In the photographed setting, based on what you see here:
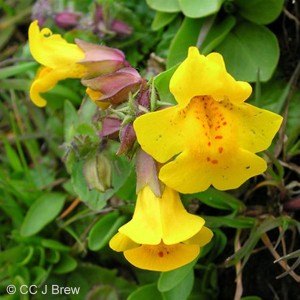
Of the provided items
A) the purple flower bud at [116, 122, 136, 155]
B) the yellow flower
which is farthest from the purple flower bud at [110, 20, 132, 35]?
the purple flower bud at [116, 122, 136, 155]

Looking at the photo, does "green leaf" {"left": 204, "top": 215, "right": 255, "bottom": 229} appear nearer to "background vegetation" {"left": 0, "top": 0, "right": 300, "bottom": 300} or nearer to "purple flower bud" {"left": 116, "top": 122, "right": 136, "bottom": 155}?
"background vegetation" {"left": 0, "top": 0, "right": 300, "bottom": 300}

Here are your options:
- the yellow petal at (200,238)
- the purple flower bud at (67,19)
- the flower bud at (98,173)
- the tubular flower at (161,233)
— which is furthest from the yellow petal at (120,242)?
the purple flower bud at (67,19)

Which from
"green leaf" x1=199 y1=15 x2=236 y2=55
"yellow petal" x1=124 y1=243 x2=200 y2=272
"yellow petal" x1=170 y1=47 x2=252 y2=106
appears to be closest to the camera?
"yellow petal" x1=170 y1=47 x2=252 y2=106

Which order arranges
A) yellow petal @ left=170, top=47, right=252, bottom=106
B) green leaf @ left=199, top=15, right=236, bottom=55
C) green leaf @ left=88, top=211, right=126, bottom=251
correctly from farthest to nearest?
green leaf @ left=199, top=15, right=236, bottom=55
green leaf @ left=88, top=211, right=126, bottom=251
yellow petal @ left=170, top=47, right=252, bottom=106

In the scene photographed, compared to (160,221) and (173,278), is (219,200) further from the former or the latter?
(160,221)

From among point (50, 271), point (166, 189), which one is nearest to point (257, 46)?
point (166, 189)

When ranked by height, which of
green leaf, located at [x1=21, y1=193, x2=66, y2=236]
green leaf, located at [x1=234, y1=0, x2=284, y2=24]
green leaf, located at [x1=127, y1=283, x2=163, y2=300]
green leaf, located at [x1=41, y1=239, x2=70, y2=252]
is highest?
green leaf, located at [x1=234, y1=0, x2=284, y2=24]

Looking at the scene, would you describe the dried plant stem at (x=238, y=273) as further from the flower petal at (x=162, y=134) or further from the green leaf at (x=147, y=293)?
the flower petal at (x=162, y=134)

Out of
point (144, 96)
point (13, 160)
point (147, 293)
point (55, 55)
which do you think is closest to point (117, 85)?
point (144, 96)
